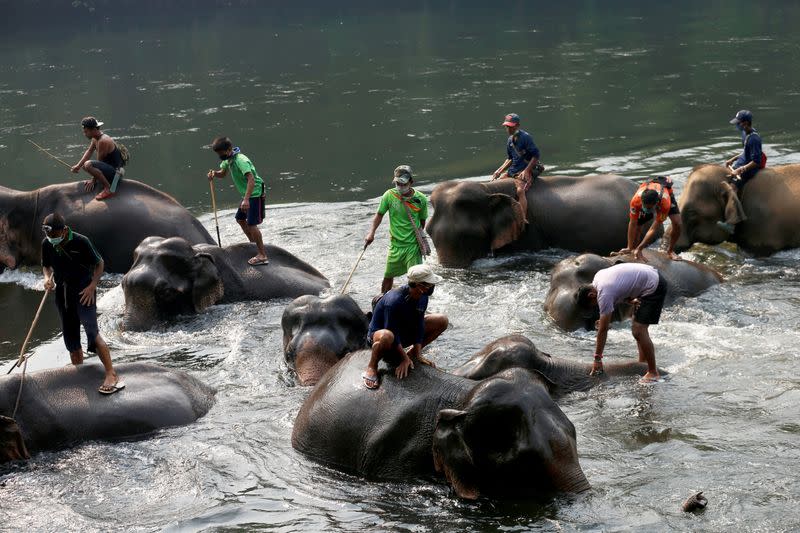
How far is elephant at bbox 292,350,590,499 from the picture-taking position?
24.0 feet

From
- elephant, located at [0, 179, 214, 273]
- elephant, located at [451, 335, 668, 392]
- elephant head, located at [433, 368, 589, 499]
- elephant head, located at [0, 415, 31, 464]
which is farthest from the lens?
elephant, located at [0, 179, 214, 273]

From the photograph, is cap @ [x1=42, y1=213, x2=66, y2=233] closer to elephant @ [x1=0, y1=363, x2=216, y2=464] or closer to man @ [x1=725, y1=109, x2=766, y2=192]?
elephant @ [x1=0, y1=363, x2=216, y2=464]

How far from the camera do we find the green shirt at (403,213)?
1201 cm

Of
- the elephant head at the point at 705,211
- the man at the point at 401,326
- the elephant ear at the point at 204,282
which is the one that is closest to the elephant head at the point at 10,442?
the man at the point at 401,326

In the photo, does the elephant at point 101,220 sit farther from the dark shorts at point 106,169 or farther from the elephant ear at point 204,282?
the elephant ear at point 204,282

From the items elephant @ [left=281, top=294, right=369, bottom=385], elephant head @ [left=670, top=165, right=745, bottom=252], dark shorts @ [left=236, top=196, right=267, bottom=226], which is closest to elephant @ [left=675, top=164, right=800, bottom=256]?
elephant head @ [left=670, top=165, right=745, bottom=252]

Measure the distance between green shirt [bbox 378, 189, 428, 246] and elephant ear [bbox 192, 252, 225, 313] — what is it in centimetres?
209

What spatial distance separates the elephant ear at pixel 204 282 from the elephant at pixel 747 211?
5791 millimetres

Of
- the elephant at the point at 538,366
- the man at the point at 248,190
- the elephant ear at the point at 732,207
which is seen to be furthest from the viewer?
the elephant ear at the point at 732,207

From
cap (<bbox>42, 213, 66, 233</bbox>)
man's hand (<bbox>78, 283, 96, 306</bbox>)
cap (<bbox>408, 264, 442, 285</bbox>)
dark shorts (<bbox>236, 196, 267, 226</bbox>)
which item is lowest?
dark shorts (<bbox>236, 196, 267, 226</bbox>)

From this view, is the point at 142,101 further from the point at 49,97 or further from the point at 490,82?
the point at 490,82

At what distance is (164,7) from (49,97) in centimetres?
2403

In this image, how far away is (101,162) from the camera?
1455cm

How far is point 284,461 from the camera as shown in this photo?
864 centimetres
